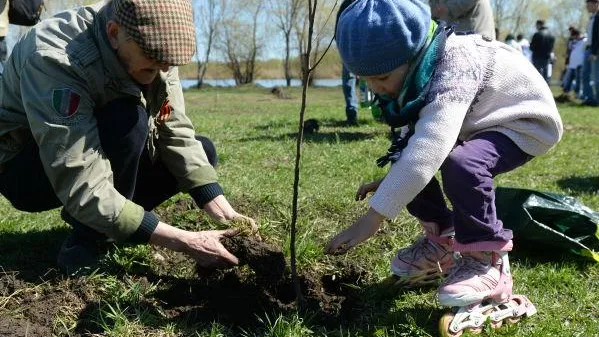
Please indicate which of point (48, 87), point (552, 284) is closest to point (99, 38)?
point (48, 87)

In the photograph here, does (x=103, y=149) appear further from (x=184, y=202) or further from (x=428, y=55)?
(x=428, y=55)

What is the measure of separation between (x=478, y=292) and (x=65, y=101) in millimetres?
1692

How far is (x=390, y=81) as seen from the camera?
7.63 ft

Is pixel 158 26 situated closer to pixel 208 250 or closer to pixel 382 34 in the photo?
pixel 382 34

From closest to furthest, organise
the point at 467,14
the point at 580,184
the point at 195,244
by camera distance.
→ the point at 195,244, the point at 580,184, the point at 467,14

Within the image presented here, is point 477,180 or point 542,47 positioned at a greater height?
point 477,180

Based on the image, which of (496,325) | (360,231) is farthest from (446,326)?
(360,231)

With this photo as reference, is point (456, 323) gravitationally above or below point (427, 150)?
below

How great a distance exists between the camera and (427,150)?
7.05ft

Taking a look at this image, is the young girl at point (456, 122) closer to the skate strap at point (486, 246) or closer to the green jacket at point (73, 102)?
the skate strap at point (486, 246)

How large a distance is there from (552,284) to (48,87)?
2307mm

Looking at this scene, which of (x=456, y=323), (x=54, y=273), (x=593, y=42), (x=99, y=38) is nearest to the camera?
(x=456, y=323)

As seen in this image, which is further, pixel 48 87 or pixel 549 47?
pixel 549 47

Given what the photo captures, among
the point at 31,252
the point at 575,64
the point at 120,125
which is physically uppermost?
the point at 120,125
